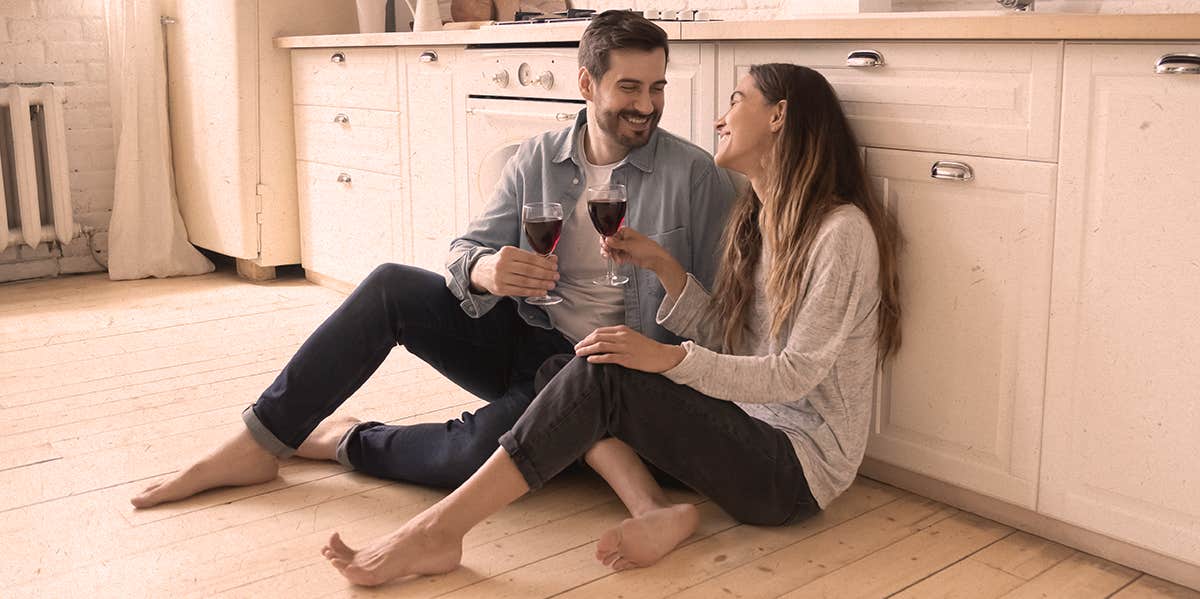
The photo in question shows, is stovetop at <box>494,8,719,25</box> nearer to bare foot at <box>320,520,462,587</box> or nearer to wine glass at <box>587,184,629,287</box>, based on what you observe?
wine glass at <box>587,184,629,287</box>

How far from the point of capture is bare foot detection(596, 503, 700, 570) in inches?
72.2

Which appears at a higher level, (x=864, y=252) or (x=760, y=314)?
(x=864, y=252)

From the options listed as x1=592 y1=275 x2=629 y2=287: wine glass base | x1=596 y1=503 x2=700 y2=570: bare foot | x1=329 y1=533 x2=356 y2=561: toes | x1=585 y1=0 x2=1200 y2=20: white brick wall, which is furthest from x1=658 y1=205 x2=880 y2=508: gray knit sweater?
x1=585 y1=0 x2=1200 y2=20: white brick wall

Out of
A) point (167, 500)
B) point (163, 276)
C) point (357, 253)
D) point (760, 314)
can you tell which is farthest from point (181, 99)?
point (760, 314)

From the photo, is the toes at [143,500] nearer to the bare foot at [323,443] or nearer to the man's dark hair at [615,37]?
the bare foot at [323,443]

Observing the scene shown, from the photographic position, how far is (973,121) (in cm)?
189

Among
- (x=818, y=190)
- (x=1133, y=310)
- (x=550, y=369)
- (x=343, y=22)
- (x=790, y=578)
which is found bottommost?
(x=790, y=578)

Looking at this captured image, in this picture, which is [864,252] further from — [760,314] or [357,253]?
[357,253]

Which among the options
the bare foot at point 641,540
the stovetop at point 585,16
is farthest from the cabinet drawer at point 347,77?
the bare foot at point 641,540

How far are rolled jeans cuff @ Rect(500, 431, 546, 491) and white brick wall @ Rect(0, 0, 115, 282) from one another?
302cm

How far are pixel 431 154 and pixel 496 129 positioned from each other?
36 centimetres

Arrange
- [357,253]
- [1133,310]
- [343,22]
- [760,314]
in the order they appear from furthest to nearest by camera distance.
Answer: [343,22] < [357,253] < [760,314] < [1133,310]

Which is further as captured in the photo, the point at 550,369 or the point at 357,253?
the point at 357,253

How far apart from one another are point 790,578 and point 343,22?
2.88m
